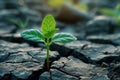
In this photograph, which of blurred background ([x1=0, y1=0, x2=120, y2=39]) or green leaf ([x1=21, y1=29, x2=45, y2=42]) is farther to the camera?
blurred background ([x1=0, y1=0, x2=120, y2=39])

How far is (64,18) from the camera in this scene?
4086 millimetres

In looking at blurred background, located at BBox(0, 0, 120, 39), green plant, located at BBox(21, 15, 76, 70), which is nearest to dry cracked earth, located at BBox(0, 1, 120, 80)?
green plant, located at BBox(21, 15, 76, 70)

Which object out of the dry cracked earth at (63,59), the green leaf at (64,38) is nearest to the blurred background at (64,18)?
the dry cracked earth at (63,59)

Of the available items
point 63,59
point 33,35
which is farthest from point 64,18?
point 33,35

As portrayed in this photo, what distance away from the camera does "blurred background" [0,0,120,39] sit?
11.8 ft

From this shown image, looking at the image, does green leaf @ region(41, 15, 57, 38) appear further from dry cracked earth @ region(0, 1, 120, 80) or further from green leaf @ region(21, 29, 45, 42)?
dry cracked earth @ region(0, 1, 120, 80)

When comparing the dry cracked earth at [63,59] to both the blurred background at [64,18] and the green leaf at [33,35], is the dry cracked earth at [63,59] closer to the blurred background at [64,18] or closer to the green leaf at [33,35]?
the green leaf at [33,35]

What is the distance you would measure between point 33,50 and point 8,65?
0.41 m

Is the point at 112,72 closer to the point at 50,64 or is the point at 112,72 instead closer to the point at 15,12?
the point at 50,64

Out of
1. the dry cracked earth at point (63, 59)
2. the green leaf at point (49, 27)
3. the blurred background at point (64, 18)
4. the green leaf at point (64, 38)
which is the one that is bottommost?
the dry cracked earth at point (63, 59)

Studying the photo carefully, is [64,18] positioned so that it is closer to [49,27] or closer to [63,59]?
[63,59]

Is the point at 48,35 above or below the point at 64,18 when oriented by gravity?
below

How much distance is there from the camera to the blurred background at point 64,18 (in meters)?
3.61

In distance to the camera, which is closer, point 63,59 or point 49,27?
point 49,27
